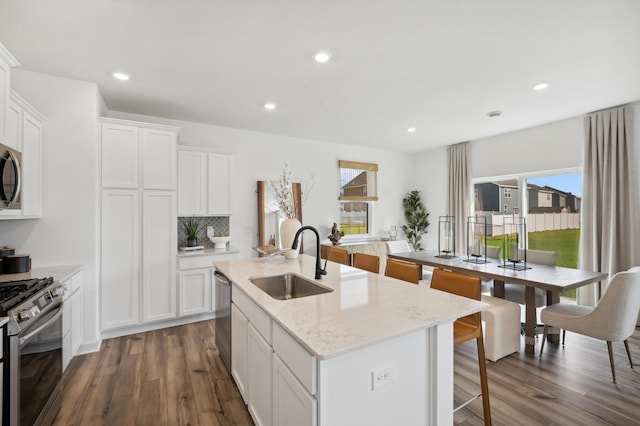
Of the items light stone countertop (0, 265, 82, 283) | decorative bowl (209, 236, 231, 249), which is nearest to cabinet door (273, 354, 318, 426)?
light stone countertop (0, 265, 82, 283)

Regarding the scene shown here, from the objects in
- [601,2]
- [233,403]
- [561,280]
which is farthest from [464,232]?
[233,403]

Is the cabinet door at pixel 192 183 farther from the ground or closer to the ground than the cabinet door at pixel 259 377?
farther from the ground

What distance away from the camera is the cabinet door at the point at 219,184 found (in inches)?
161

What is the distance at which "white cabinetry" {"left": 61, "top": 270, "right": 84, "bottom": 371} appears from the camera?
2418 mm

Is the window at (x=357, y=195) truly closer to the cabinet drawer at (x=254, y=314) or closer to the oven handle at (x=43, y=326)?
the cabinet drawer at (x=254, y=314)

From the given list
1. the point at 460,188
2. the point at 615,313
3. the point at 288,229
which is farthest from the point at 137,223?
the point at 460,188

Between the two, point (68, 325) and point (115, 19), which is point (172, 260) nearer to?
point (68, 325)

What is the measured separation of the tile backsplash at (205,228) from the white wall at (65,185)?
1204 mm

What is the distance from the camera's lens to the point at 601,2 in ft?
6.15

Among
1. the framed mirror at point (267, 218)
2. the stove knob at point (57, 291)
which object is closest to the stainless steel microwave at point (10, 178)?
the stove knob at point (57, 291)

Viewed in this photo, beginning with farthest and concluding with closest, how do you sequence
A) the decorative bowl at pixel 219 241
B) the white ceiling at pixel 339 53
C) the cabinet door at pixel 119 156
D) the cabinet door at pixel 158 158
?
1. the decorative bowl at pixel 219 241
2. the cabinet door at pixel 158 158
3. the cabinet door at pixel 119 156
4. the white ceiling at pixel 339 53

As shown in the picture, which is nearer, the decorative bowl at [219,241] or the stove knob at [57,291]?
the stove knob at [57,291]

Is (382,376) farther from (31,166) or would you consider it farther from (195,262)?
(31,166)

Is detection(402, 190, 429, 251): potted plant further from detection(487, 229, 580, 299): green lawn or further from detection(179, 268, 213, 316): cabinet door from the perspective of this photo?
detection(179, 268, 213, 316): cabinet door
